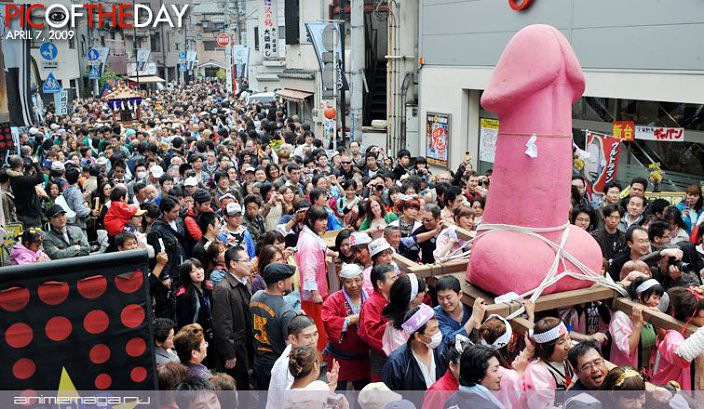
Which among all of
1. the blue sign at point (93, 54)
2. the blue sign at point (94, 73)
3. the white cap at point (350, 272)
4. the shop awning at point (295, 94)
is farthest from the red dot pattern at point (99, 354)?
the blue sign at point (94, 73)

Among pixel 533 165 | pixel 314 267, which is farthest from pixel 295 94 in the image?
pixel 533 165

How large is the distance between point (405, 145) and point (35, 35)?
18.3 meters

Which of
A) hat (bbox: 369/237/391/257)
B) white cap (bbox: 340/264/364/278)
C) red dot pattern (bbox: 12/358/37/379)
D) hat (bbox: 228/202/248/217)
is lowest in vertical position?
white cap (bbox: 340/264/364/278)

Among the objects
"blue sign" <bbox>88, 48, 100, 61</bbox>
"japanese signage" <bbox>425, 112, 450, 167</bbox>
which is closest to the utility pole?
"japanese signage" <bbox>425, 112, 450, 167</bbox>

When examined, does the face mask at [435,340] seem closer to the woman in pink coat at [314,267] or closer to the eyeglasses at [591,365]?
the eyeglasses at [591,365]

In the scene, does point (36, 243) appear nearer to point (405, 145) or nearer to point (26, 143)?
point (26, 143)

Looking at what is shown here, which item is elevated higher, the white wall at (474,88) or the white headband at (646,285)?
the white wall at (474,88)

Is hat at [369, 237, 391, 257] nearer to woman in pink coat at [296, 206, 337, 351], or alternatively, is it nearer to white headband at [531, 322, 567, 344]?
woman in pink coat at [296, 206, 337, 351]

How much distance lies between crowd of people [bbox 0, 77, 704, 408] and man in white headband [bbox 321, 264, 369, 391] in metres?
0.01

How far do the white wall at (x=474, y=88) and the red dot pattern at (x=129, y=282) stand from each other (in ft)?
32.1

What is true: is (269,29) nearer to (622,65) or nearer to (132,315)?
(622,65)

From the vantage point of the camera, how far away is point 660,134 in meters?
10.8

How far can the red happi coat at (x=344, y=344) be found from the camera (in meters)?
5.15

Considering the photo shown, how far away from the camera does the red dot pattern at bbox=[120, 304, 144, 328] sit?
9.28ft
